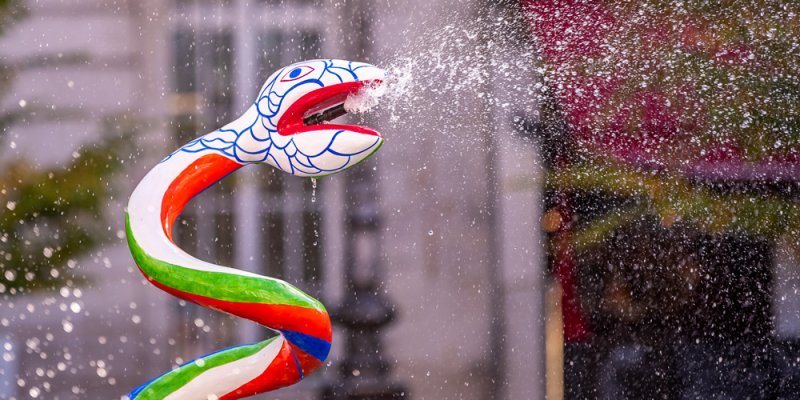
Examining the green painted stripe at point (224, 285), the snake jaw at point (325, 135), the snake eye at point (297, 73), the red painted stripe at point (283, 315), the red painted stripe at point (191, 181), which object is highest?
the snake eye at point (297, 73)

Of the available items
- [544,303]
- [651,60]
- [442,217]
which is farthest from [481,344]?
[651,60]

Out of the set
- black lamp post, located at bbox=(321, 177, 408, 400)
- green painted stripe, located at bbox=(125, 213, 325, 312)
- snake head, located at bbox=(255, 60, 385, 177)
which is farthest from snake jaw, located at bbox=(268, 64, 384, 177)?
black lamp post, located at bbox=(321, 177, 408, 400)

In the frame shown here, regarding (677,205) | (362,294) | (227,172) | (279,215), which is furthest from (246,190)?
(677,205)

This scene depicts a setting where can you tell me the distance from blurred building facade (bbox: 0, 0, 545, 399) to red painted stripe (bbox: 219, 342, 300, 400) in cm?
75

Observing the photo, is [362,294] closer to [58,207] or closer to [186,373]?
[58,207]

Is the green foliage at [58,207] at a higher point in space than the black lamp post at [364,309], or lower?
higher

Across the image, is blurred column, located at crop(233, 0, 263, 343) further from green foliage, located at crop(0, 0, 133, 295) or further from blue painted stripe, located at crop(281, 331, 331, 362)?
blue painted stripe, located at crop(281, 331, 331, 362)

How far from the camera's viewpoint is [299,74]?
854mm

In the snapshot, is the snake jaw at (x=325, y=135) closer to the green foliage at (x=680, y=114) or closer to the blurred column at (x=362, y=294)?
the blurred column at (x=362, y=294)

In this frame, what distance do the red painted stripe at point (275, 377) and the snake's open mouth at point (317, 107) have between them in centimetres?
24

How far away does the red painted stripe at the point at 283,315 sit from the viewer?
2.76ft

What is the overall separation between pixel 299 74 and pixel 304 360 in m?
0.31

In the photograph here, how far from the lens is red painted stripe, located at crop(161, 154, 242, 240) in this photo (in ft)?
2.86

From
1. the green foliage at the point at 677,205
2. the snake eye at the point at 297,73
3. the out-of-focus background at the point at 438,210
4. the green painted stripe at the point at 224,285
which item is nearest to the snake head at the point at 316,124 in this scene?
the snake eye at the point at 297,73
